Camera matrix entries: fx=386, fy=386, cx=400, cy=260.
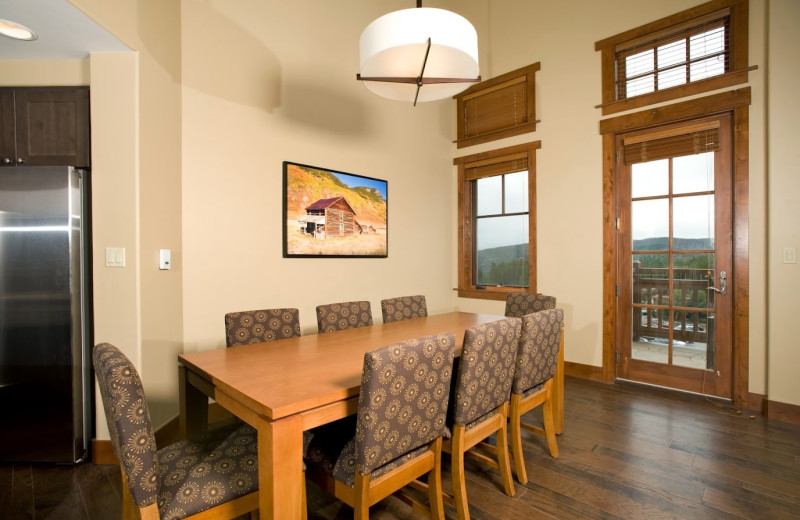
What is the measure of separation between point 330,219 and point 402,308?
1.16 m

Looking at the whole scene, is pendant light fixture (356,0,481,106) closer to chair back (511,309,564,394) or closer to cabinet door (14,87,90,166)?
chair back (511,309,564,394)

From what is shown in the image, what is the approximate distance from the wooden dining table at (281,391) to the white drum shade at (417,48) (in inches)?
58.6

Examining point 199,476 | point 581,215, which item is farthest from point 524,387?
point 581,215

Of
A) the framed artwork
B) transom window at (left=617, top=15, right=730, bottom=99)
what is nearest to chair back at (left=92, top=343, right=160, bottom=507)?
the framed artwork

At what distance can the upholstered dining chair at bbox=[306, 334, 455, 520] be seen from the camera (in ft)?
4.34

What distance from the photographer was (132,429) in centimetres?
116

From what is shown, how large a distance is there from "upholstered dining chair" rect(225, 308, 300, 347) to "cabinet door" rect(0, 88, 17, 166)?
1694 millimetres

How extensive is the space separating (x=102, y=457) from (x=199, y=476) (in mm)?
1518

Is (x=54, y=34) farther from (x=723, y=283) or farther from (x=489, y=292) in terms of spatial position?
(x=723, y=283)

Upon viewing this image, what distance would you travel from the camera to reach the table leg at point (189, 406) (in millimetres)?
1839

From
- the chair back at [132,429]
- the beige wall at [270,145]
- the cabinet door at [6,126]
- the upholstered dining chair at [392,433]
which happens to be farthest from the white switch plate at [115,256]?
the upholstered dining chair at [392,433]

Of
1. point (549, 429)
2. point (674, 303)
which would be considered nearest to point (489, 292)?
point (674, 303)

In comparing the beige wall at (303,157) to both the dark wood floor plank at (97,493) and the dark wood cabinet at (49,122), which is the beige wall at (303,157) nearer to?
the dark wood cabinet at (49,122)

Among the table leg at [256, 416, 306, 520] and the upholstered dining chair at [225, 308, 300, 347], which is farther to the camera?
the upholstered dining chair at [225, 308, 300, 347]
